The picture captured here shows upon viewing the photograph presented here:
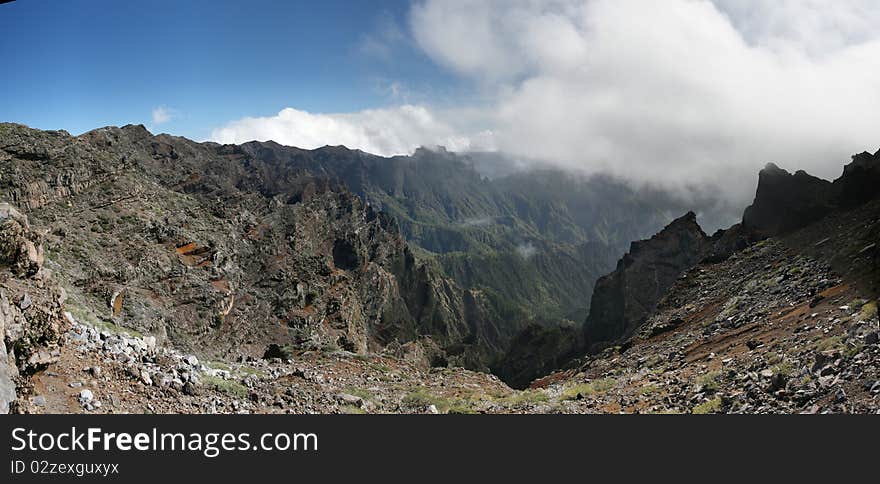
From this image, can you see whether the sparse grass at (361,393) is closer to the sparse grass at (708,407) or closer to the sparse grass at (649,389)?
the sparse grass at (649,389)

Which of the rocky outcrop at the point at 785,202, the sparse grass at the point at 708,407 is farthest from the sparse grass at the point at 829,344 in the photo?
the rocky outcrop at the point at 785,202

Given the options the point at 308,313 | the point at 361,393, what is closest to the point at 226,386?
the point at 361,393

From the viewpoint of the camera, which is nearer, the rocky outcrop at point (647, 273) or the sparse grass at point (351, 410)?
the sparse grass at point (351, 410)

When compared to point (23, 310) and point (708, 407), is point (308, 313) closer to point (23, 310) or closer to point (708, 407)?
point (23, 310)

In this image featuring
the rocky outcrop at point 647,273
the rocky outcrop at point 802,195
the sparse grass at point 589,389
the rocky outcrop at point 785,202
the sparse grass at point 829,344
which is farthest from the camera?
the rocky outcrop at point 647,273

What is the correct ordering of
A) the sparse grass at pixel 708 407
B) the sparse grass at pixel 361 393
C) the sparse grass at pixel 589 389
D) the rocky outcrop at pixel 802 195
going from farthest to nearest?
the rocky outcrop at pixel 802 195 → the sparse grass at pixel 589 389 → the sparse grass at pixel 361 393 → the sparse grass at pixel 708 407

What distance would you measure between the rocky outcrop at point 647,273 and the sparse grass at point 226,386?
52485 millimetres

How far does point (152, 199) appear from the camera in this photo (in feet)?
155

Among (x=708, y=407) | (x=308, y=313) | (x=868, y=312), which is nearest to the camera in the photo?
(x=708, y=407)

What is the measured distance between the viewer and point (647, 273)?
68812mm

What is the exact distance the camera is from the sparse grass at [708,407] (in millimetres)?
11680

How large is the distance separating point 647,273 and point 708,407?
61.8 m

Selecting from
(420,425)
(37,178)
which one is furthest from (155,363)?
(37,178)

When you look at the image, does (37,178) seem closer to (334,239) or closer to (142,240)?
(142,240)
